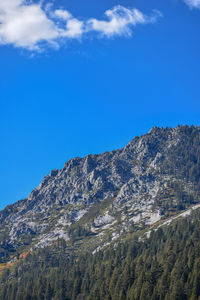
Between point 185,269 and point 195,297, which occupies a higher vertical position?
point 185,269

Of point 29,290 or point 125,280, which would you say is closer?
point 125,280

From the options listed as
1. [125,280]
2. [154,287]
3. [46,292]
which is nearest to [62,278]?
[46,292]

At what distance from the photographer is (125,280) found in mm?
159500

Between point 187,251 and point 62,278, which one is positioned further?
point 62,278

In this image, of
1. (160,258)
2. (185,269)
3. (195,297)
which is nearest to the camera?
(195,297)

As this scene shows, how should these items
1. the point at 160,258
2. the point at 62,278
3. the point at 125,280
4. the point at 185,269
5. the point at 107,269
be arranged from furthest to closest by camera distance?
the point at 62,278 < the point at 107,269 < the point at 160,258 < the point at 125,280 < the point at 185,269

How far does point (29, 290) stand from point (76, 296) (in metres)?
30.9

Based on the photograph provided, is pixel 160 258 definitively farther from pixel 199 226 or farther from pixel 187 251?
pixel 199 226

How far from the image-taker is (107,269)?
608 feet

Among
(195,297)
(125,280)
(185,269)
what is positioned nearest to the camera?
(195,297)

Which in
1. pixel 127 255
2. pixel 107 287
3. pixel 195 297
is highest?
pixel 127 255

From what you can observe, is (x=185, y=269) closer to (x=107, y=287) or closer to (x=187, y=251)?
(x=187, y=251)

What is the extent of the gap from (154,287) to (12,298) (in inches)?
3649

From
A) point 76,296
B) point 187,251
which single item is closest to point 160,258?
point 187,251
